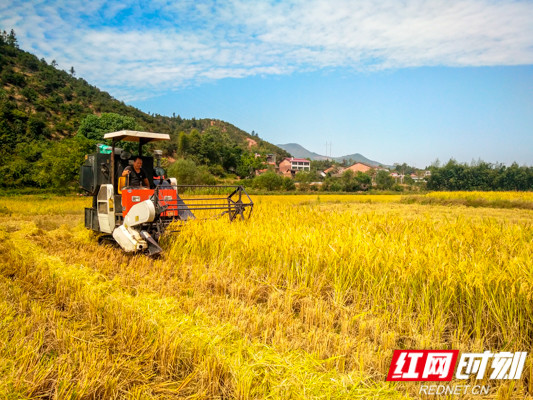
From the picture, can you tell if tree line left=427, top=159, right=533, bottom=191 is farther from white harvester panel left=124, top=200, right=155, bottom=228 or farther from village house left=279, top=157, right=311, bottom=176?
village house left=279, top=157, right=311, bottom=176

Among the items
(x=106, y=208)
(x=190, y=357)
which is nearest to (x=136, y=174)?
(x=106, y=208)

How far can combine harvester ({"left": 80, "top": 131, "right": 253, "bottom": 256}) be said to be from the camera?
561 cm

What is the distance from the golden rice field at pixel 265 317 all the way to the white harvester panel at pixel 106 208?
5.28 feet

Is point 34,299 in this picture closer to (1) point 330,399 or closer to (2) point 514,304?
(1) point 330,399

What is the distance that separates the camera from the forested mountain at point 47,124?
31281 mm

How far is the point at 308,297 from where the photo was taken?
11.7ft

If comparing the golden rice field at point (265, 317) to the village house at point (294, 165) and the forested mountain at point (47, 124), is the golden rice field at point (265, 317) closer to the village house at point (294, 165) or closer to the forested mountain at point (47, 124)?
the forested mountain at point (47, 124)

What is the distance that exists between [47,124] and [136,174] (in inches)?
2063

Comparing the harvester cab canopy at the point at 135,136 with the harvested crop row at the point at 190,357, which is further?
the harvester cab canopy at the point at 135,136

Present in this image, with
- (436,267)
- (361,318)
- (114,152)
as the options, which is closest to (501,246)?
(436,267)

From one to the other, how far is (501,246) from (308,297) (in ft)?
9.06

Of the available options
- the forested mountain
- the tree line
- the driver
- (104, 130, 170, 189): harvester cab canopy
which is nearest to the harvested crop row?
the driver

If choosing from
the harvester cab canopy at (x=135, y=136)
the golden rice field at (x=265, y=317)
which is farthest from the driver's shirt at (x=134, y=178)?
the golden rice field at (x=265, y=317)

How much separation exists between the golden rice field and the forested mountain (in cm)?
2766
